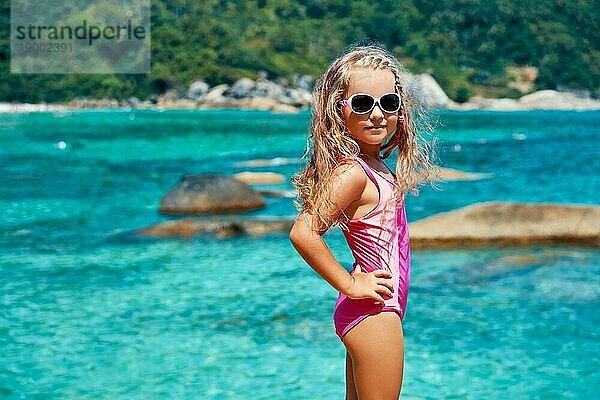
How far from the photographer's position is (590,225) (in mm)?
9844

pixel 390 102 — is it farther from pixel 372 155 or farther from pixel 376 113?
pixel 372 155

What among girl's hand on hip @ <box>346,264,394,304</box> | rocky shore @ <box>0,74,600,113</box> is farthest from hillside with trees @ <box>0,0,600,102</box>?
girl's hand on hip @ <box>346,264,394,304</box>

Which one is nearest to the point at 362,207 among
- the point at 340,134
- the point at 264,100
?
the point at 340,134

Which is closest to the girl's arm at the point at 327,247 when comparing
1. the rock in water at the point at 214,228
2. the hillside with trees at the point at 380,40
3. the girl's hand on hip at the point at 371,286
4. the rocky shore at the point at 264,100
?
the girl's hand on hip at the point at 371,286

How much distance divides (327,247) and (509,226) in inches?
306

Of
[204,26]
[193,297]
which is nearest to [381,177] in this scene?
[193,297]

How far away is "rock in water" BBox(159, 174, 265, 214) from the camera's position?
43.7 feet

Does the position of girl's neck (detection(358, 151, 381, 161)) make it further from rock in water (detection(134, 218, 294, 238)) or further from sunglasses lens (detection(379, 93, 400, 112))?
rock in water (detection(134, 218, 294, 238))

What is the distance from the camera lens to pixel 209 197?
43.8 ft

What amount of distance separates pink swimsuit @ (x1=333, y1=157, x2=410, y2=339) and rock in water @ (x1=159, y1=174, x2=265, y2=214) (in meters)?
10.7

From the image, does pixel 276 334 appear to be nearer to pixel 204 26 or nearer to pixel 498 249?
pixel 498 249

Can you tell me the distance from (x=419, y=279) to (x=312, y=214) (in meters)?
6.01

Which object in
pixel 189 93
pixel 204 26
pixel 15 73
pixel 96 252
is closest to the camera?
pixel 96 252

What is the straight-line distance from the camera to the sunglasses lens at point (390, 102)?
8.51 ft
